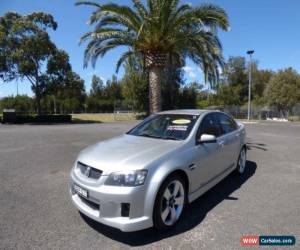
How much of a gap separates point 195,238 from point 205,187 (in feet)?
3.86

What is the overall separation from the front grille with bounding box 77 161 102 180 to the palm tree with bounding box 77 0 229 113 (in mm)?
6323

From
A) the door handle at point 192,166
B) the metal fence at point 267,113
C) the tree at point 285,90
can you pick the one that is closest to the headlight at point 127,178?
the door handle at point 192,166

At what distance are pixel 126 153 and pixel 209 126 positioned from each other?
6.37ft

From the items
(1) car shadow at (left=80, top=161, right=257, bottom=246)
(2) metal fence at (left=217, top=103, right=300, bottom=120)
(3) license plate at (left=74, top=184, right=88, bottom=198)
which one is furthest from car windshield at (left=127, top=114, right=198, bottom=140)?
(2) metal fence at (left=217, top=103, right=300, bottom=120)

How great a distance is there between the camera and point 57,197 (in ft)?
16.2

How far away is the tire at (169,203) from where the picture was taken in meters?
3.48

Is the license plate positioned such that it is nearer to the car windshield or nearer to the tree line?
the car windshield

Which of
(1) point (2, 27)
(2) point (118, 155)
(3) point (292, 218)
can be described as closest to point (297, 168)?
(3) point (292, 218)

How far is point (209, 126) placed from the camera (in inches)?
199

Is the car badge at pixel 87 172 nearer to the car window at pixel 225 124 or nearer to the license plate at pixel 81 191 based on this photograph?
the license plate at pixel 81 191

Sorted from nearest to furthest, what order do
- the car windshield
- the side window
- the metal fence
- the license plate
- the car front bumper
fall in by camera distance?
the car front bumper → the license plate → the car windshield → the side window → the metal fence

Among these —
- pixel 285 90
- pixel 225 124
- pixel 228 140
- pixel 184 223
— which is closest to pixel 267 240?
pixel 184 223

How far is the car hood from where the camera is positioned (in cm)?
348

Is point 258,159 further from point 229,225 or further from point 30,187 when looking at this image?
point 30,187
